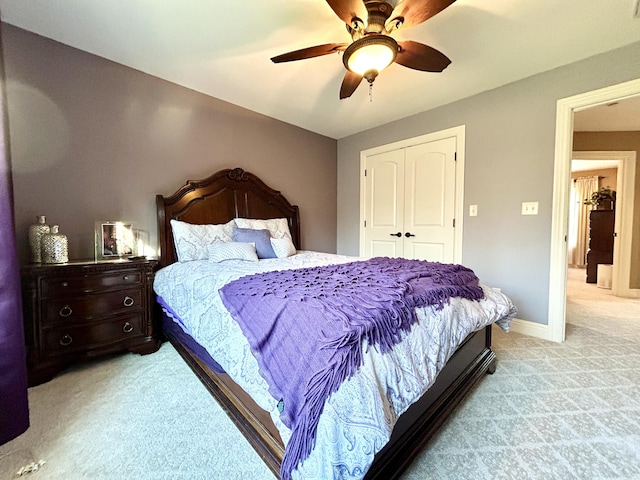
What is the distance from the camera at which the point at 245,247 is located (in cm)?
245

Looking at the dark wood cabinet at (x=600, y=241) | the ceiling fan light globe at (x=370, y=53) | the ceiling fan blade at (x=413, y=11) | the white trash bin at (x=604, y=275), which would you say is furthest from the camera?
the dark wood cabinet at (x=600, y=241)

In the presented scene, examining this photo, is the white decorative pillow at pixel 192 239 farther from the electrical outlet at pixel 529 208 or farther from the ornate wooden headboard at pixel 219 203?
the electrical outlet at pixel 529 208

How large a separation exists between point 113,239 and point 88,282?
0.49 m

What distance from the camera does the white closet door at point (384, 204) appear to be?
3643 millimetres

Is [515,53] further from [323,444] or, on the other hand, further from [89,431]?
[89,431]

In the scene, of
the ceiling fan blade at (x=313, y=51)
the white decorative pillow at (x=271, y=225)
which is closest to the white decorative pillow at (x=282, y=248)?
the white decorative pillow at (x=271, y=225)

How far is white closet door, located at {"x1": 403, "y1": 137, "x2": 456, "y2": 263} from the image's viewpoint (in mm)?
3158

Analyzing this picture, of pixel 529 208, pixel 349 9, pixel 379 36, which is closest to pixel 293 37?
pixel 349 9

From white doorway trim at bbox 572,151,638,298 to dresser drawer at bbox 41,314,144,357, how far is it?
5.85 metres

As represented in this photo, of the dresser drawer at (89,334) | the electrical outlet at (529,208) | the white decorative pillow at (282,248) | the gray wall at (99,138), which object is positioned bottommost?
the dresser drawer at (89,334)

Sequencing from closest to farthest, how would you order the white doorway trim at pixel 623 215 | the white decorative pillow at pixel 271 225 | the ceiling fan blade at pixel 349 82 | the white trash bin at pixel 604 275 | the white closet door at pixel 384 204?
the ceiling fan blade at pixel 349 82 < the white decorative pillow at pixel 271 225 < the white closet door at pixel 384 204 < the white doorway trim at pixel 623 215 < the white trash bin at pixel 604 275

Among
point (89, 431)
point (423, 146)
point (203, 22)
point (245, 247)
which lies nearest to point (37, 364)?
point (89, 431)

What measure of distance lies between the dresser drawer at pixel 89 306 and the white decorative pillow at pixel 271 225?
1.16m

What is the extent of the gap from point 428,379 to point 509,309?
3.60 feet
